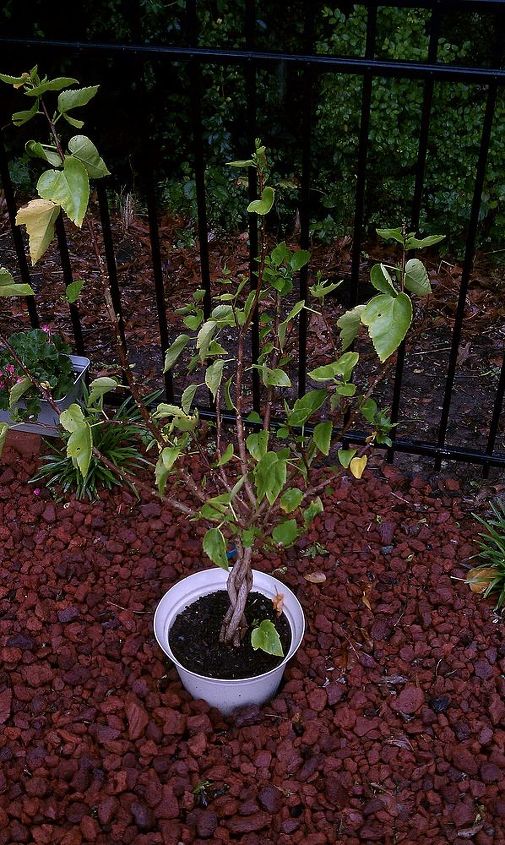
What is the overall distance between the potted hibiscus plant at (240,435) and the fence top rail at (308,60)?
20.3 inches

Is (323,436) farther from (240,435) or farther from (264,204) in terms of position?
(264,204)

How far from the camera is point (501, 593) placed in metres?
2.70

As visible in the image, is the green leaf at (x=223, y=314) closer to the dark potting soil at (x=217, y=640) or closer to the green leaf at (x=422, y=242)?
the green leaf at (x=422, y=242)

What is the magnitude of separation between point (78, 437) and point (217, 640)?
89 cm

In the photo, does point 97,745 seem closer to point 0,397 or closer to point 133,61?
point 0,397

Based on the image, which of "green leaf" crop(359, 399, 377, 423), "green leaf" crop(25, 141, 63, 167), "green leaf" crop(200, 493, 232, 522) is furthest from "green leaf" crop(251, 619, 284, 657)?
"green leaf" crop(25, 141, 63, 167)

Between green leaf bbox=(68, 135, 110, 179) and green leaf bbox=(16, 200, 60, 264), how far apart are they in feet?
0.38

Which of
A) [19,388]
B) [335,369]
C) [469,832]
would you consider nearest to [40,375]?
[19,388]

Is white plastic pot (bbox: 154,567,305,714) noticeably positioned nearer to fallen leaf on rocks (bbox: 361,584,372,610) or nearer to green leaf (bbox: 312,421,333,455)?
fallen leaf on rocks (bbox: 361,584,372,610)

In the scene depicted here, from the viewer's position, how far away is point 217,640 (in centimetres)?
249

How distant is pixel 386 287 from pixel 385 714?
1.32m

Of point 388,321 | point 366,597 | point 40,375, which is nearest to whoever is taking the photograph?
point 388,321

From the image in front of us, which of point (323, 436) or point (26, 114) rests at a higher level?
point (26, 114)

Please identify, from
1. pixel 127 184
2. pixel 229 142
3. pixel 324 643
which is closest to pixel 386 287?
pixel 324 643
